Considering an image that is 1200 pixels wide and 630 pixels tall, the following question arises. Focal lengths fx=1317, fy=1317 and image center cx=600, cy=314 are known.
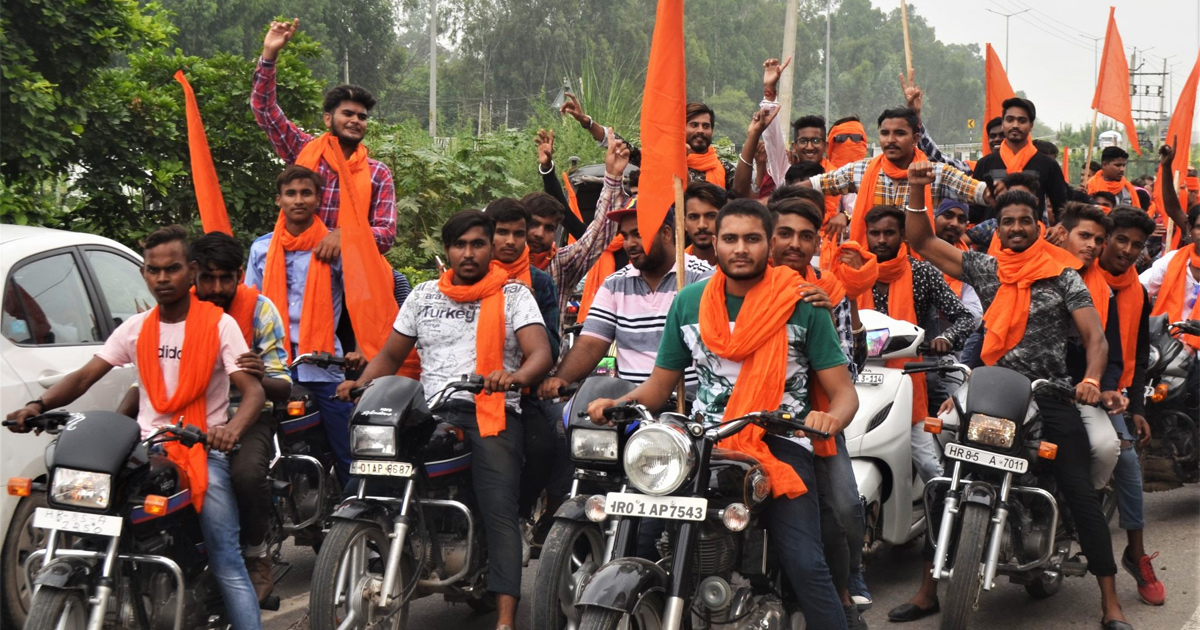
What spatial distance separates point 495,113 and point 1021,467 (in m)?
57.2

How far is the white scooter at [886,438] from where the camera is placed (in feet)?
20.7

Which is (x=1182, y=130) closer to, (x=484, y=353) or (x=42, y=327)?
(x=484, y=353)

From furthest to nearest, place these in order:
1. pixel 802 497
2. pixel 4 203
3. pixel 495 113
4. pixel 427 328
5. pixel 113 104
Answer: pixel 495 113 → pixel 113 104 → pixel 4 203 → pixel 427 328 → pixel 802 497

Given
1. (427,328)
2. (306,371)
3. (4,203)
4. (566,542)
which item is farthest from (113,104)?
(566,542)

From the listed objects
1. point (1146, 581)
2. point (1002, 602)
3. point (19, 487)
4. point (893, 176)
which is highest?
point (893, 176)

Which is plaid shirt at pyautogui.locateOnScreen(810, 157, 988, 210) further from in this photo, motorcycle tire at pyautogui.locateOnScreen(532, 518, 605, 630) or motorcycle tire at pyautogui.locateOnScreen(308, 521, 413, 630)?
motorcycle tire at pyautogui.locateOnScreen(308, 521, 413, 630)

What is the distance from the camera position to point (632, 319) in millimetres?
5793

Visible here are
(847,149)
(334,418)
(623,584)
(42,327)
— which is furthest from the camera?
(847,149)

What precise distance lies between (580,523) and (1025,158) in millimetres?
6152

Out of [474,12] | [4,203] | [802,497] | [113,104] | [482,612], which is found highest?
[474,12]

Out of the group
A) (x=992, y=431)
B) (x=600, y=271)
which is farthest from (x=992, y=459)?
(x=600, y=271)

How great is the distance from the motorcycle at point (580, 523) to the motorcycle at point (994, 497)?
1416 millimetres

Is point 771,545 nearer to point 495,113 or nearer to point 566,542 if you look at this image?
point 566,542

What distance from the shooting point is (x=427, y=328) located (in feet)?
19.1
